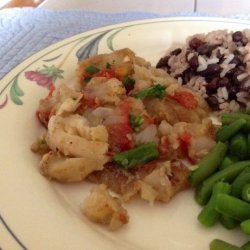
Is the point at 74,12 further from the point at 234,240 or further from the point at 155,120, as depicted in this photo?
the point at 234,240

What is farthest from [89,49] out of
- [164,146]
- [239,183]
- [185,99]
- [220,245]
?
[220,245]

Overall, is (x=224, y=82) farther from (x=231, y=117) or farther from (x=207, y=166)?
(x=207, y=166)

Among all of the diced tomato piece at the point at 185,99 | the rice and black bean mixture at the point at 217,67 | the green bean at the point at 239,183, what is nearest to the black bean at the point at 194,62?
the rice and black bean mixture at the point at 217,67

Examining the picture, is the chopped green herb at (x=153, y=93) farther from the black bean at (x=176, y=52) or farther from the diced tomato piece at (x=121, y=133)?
the black bean at (x=176, y=52)

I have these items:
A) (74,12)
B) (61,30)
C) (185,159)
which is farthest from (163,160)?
(74,12)

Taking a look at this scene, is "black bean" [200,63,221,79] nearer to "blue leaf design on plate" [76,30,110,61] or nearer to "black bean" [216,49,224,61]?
"black bean" [216,49,224,61]

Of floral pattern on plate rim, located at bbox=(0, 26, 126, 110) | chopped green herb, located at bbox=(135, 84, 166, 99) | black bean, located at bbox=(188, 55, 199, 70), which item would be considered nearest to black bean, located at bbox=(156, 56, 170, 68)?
black bean, located at bbox=(188, 55, 199, 70)
